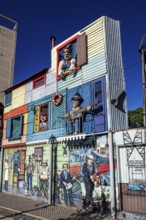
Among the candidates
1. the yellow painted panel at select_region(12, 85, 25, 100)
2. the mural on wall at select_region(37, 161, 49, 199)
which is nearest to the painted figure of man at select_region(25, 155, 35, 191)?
the mural on wall at select_region(37, 161, 49, 199)

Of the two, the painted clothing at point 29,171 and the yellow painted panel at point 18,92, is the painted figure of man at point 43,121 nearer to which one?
the painted clothing at point 29,171

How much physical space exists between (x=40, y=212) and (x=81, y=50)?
28.6 ft

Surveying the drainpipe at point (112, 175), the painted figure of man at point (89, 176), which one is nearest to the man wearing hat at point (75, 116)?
the painted figure of man at point (89, 176)

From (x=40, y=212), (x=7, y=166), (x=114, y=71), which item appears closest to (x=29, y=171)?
(x=7, y=166)

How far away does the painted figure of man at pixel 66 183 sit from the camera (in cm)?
1249

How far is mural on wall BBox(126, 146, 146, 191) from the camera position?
31.5 ft

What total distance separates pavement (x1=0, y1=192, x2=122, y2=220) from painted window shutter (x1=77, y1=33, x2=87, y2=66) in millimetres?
7670

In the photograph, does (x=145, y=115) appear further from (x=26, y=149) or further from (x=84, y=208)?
(x=26, y=149)

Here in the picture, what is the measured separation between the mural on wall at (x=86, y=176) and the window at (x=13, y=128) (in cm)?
610

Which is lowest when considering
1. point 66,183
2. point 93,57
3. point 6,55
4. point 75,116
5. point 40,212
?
point 40,212

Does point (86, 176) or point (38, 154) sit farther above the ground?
point (38, 154)

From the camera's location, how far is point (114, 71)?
39.4 feet

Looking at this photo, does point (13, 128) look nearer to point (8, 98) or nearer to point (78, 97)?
point (8, 98)

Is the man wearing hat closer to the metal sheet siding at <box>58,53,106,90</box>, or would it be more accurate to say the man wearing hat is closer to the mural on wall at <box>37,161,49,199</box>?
the metal sheet siding at <box>58,53,106,90</box>
